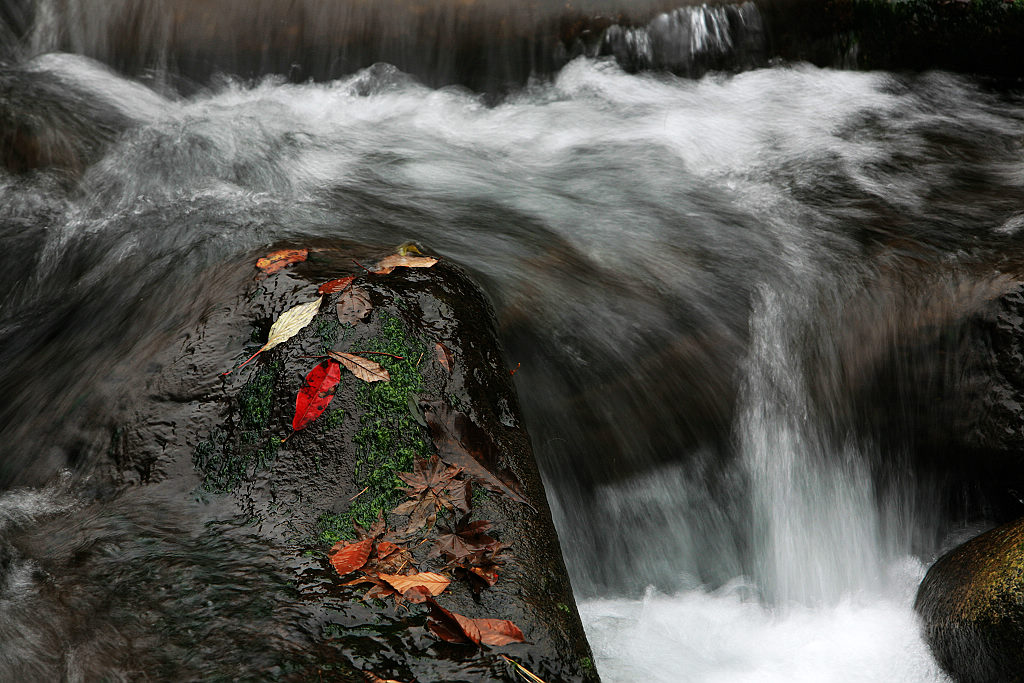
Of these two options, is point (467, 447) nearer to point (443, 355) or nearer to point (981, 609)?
point (443, 355)

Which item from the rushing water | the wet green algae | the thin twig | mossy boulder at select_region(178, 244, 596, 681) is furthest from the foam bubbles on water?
the wet green algae

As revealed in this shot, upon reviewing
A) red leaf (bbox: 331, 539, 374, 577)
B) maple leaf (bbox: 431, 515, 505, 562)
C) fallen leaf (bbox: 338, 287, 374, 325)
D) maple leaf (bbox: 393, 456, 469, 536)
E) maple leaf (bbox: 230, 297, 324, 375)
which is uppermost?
fallen leaf (bbox: 338, 287, 374, 325)

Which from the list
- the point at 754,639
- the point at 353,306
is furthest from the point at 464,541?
the point at 754,639

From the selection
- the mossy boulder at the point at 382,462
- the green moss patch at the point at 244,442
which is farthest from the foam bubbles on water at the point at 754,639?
the green moss patch at the point at 244,442

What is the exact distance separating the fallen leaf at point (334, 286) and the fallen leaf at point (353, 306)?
0.12 feet

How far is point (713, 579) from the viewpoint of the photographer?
13.6 ft

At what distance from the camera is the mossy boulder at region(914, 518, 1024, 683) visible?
10.5 feet

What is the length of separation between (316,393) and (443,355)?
0.45 meters

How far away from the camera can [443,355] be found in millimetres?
2906

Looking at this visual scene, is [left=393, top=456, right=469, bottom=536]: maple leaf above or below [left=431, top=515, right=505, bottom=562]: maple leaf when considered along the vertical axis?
above

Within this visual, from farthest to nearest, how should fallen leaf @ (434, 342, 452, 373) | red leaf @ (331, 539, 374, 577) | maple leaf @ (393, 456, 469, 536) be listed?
fallen leaf @ (434, 342, 452, 373) → maple leaf @ (393, 456, 469, 536) → red leaf @ (331, 539, 374, 577)

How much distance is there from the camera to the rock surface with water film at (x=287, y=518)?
7.33 feet

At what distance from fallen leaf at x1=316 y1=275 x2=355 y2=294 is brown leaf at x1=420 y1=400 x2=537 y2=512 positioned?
0.54m

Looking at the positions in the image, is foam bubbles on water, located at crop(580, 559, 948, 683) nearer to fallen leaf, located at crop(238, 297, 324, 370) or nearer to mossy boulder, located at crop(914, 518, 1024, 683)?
mossy boulder, located at crop(914, 518, 1024, 683)
